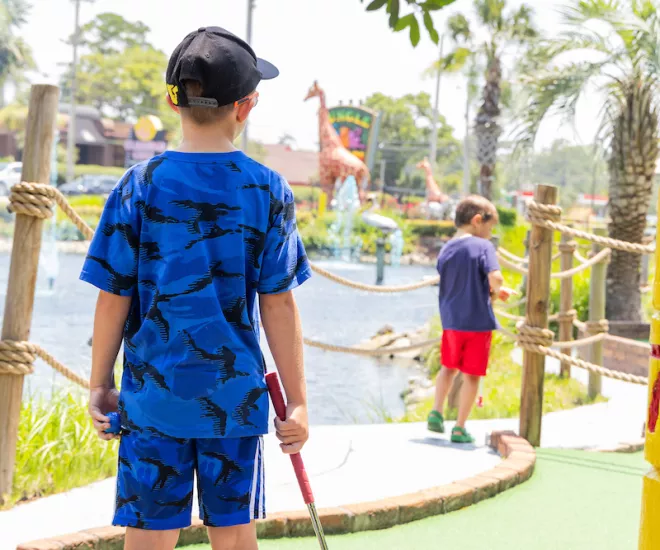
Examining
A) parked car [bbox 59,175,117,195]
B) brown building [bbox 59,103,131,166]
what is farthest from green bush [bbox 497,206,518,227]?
brown building [bbox 59,103,131,166]

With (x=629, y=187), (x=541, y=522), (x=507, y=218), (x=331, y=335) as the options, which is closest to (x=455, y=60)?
(x=331, y=335)

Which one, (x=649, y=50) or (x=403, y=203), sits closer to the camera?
(x=649, y=50)

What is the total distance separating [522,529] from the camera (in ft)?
11.9

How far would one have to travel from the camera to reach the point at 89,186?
1946 inches

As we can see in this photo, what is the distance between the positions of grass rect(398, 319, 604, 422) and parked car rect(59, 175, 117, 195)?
37.8 metres

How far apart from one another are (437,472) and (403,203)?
63242mm

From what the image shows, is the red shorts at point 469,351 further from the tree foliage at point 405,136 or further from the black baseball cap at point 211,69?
the tree foliage at point 405,136

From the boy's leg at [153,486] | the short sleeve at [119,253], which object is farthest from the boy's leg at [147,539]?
the short sleeve at [119,253]

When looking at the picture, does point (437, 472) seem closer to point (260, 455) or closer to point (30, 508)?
point (30, 508)

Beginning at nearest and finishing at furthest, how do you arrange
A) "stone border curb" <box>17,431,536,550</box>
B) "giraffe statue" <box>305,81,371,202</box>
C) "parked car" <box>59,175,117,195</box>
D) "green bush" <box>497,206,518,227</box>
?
→ "stone border curb" <box>17,431,536,550</box> < "giraffe statue" <box>305,81,371,202</box> < "green bush" <box>497,206,518,227</box> < "parked car" <box>59,175,117,195</box>

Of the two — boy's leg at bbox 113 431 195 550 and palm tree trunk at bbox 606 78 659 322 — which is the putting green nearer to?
boy's leg at bbox 113 431 195 550

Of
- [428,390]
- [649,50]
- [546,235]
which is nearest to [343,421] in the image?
[428,390]

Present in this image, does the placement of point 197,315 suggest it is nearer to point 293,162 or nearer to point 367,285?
point 367,285

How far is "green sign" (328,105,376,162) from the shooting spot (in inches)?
2157
